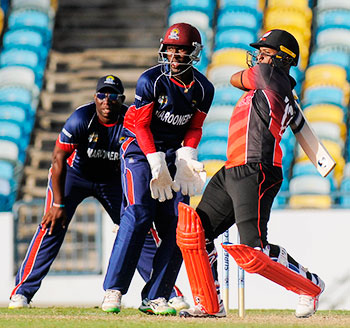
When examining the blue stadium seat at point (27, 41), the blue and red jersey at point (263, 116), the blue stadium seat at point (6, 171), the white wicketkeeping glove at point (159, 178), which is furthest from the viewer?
the blue stadium seat at point (27, 41)

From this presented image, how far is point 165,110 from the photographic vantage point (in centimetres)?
632

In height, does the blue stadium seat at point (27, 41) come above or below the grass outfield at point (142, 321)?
above

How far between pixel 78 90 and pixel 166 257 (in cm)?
862

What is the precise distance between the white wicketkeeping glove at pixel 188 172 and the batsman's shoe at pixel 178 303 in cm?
95

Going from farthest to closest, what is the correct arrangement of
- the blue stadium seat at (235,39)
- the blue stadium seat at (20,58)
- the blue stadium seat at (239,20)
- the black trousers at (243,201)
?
the blue stadium seat at (239,20) → the blue stadium seat at (235,39) → the blue stadium seat at (20,58) → the black trousers at (243,201)

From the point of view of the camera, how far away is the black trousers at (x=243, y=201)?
5734mm

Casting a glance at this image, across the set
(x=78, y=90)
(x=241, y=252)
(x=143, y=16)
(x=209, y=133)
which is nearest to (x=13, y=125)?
(x=78, y=90)

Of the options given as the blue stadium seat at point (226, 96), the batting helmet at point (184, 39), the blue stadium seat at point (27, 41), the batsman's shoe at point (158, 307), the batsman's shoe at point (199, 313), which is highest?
the blue stadium seat at point (27, 41)

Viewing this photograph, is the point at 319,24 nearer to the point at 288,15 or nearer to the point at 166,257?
the point at 288,15

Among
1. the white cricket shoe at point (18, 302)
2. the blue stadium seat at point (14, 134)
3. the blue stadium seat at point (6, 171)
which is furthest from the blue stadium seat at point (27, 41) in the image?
the white cricket shoe at point (18, 302)

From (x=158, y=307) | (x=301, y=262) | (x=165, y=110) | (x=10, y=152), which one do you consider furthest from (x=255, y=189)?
(x=10, y=152)

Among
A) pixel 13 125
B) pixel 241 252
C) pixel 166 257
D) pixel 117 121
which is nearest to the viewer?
pixel 241 252

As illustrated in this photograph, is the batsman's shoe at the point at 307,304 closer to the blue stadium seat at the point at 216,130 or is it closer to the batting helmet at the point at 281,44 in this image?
the batting helmet at the point at 281,44

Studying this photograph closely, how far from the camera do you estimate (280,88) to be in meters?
5.86
